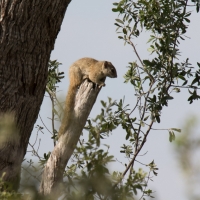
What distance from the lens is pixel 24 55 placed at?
2.85 meters

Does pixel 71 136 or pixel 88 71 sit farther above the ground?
pixel 88 71

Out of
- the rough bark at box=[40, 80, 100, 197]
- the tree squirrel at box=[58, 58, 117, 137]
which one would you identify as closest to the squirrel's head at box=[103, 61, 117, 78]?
the tree squirrel at box=[58, 58, 117, 137]

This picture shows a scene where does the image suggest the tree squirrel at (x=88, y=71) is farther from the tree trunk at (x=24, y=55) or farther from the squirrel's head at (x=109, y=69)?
the tree trunk at (x=24, y=55)

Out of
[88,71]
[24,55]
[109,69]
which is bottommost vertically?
[24,55]

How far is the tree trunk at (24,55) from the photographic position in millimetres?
2791

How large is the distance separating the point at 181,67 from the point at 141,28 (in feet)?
2.00

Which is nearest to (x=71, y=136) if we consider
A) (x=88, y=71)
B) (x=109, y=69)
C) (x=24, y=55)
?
(x=24, y=55)

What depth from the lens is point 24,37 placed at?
2824 millimetres

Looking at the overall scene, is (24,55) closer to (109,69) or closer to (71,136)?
(71,136)

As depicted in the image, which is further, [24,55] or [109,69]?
[109,69]

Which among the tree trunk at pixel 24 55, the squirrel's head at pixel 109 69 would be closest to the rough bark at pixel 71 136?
the tree trunk at pixel 24 55

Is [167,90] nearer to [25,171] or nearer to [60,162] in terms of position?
[60,162]

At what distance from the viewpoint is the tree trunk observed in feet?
9.16

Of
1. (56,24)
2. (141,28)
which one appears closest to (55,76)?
(141,28)
